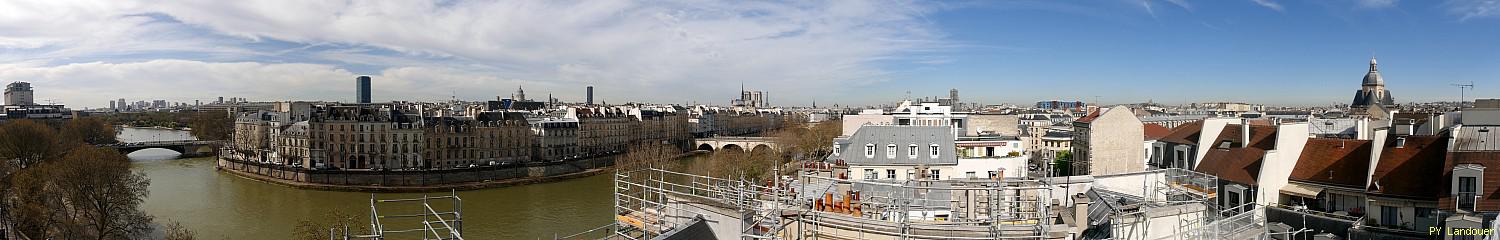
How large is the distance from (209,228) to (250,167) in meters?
12.4

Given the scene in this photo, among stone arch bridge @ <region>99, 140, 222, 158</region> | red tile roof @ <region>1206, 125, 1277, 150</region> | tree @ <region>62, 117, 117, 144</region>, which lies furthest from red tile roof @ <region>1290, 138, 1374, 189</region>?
tree @ <region>62, 117, 117, 144</region>

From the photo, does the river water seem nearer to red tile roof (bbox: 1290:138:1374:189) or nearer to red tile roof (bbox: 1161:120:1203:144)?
red tile roof (bbox: 1161:120:1203:144)

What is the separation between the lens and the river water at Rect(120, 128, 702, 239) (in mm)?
17000

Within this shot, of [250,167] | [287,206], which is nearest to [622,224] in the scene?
[287,206]

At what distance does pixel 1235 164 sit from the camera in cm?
1194

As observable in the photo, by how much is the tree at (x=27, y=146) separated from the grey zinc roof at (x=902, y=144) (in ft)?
69.6

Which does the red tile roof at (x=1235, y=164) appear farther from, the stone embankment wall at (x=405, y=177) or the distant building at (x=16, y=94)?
the distant building at (x=16, y=94)

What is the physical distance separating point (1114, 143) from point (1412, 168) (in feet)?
18.7

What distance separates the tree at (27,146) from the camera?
22969 mm

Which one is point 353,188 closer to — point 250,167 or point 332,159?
point 332,159

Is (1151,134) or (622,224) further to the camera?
(1151,134)

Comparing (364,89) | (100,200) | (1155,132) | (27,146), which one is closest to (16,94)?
(364,89)

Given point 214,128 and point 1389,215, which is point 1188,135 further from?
point 214,128

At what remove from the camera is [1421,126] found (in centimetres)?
1450
